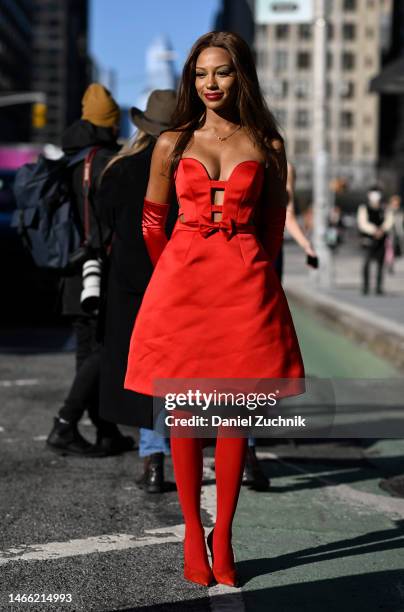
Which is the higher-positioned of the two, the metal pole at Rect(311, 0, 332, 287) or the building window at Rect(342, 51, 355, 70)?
the building window at Rect(342, 51, 355, 70)

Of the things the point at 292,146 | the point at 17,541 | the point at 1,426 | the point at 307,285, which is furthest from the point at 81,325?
the point at 292,146

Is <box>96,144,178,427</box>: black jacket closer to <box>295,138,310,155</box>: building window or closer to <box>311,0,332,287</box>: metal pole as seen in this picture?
<box>311,0,332,287</box>: metal pole

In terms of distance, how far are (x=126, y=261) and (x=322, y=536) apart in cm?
149

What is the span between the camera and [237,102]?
13.3 ft

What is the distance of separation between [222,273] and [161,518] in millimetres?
1581

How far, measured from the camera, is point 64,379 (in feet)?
31.0

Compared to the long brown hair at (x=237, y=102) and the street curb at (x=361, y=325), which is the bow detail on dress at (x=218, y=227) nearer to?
the long brown hair at (x=237, y=102)

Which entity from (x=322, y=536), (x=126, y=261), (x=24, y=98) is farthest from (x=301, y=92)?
(x=322, y=536)

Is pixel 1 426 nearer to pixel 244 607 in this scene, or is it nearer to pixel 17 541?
pixel 17 541

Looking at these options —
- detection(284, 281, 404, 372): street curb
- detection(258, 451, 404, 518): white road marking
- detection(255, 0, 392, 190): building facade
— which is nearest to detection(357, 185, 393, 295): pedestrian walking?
detection(284, 281, 404, 372): street curb

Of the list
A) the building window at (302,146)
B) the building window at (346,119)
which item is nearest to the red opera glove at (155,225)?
the building window at (302,146)

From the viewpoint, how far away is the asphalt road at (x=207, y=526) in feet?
12.9

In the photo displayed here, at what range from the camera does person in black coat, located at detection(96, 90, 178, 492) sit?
17.1 ft

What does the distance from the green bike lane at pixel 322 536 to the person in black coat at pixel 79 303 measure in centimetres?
98
